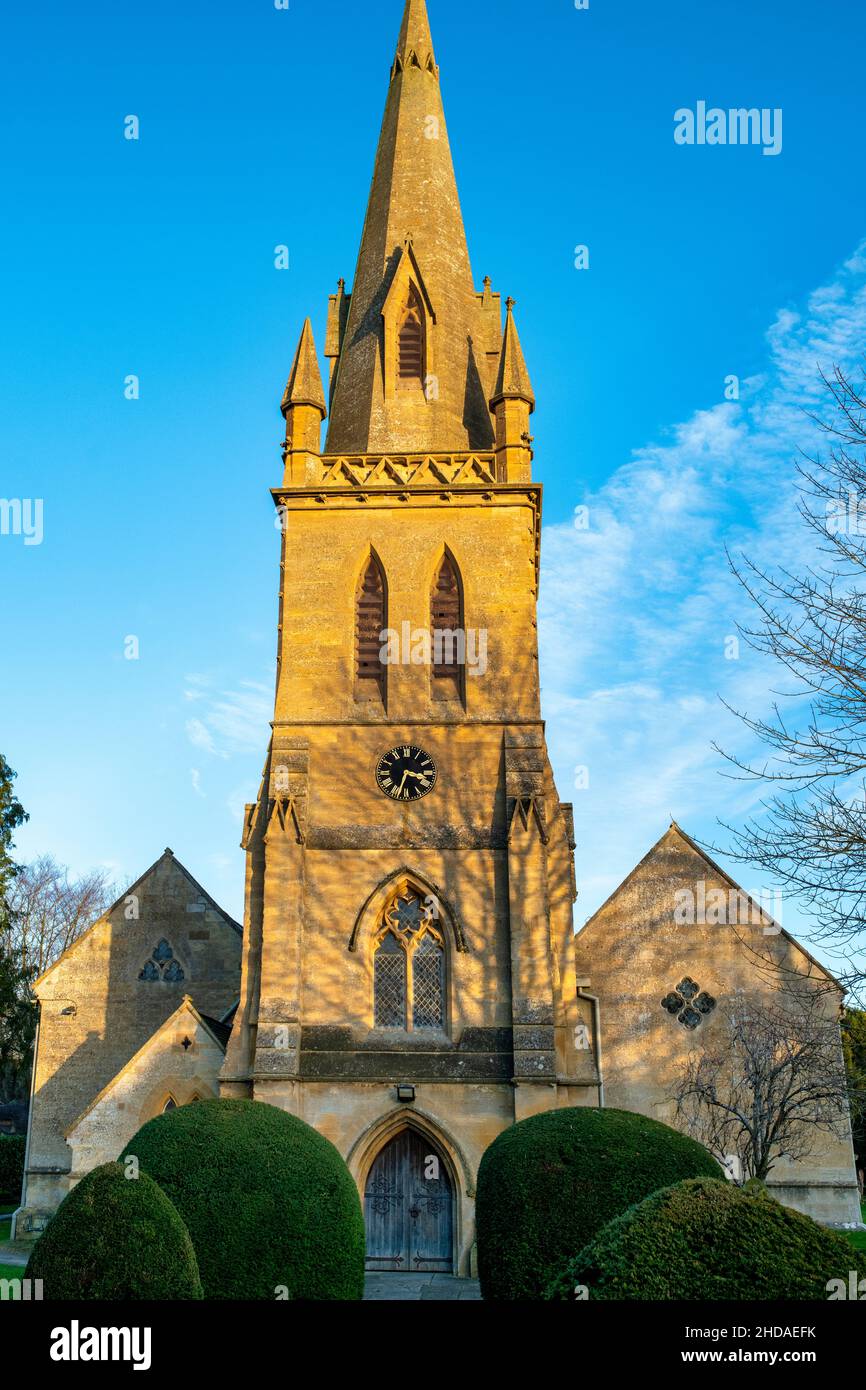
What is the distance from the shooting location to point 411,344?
28.7 metres

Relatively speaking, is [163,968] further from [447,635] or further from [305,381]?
[305,381]

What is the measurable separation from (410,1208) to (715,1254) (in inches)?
576

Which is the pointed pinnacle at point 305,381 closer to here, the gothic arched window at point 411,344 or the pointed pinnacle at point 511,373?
the gothic arched window at point 411,344

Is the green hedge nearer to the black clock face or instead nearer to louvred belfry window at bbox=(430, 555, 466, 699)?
the black clock face

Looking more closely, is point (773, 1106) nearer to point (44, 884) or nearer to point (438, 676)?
point (438, 676)

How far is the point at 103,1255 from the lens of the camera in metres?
9.62

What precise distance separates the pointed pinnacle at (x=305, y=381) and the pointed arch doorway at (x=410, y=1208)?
1584cm

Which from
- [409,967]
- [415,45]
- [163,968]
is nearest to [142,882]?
[163,968]

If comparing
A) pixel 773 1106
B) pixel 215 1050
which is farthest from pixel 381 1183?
pixel 773 1106

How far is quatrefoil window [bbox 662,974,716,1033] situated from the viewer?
26.2 meters

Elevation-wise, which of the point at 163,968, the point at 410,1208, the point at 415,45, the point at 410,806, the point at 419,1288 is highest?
the point at 415,45

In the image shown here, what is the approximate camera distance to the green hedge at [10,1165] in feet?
113

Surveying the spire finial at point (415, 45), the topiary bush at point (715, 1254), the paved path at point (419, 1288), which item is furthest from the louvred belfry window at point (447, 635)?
the spire finial at point (415, 45)
